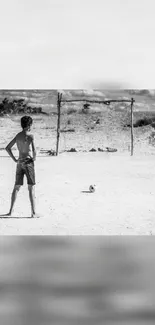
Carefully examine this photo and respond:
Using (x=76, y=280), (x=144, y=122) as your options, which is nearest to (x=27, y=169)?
(x=76, y=280)

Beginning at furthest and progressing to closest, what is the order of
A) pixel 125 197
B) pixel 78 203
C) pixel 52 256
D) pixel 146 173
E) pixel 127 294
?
pixel 146 173
pixel 125 197
pixel 78 203
pixel 52 256
pixel 127 294

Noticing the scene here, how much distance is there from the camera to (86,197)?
3.78 meters

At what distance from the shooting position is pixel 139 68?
5.32 ft

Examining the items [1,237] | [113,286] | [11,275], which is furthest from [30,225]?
[113,286]

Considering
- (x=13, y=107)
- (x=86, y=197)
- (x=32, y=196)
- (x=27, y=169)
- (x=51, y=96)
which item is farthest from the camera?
(x=86, y=197)

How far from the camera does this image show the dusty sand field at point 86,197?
9.35 ft

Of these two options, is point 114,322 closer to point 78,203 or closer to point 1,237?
point 1,237

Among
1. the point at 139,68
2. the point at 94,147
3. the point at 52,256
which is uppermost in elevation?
the point at 139,68

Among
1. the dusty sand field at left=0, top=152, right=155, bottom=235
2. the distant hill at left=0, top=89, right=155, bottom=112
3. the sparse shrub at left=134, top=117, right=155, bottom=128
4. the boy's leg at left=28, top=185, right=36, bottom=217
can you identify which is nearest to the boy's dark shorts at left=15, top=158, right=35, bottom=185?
the boy's leg at left=28, top=185, right=36, bottom=217

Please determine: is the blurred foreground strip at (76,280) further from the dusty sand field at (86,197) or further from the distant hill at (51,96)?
the distant hill at (51,96)

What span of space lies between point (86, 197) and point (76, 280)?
5.42 feet

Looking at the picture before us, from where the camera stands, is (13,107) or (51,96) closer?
(51,96)

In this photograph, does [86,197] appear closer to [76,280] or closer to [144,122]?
→ [144,122]

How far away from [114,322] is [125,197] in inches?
89.1
